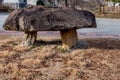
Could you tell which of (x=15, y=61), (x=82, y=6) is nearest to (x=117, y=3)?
(x=82, y=6)

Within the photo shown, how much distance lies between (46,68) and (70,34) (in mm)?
2294

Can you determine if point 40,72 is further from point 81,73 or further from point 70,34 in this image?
point 70,34

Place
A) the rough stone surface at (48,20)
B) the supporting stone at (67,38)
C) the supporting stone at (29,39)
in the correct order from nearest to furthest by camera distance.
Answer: the rough stone surface at (48,20)
the supporting stone at (67,38)
the supporting stone at (29,39)

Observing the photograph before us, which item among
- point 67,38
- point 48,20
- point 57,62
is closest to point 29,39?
point 67,38

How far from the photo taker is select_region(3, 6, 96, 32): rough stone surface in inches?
345

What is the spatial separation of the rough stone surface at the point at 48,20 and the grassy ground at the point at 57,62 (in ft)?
1.94

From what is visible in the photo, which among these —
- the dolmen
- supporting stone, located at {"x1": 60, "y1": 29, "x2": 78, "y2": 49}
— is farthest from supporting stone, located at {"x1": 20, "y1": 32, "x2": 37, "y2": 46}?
supporting stone, located at {"x1": 60, "y1": 29, "x2": 78, "y2": 49}

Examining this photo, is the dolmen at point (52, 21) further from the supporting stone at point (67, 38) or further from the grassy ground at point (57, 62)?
the grassy ground at point (57, 62)

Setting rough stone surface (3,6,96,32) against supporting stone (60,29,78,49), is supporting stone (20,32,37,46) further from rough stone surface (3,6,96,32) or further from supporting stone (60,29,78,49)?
supporting stone (60,29,78,49)

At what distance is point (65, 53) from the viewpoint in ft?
29.0

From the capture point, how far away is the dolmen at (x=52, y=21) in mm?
8766

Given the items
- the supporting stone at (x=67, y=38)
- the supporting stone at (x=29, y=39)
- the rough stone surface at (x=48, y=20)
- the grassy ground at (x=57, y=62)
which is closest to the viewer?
the grassy ground at (x=57, y=62)

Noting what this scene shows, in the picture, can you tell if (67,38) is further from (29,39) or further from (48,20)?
(29,39)

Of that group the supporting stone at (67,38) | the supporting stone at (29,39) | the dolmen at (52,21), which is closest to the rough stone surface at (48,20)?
the dolmen at (52,21)
